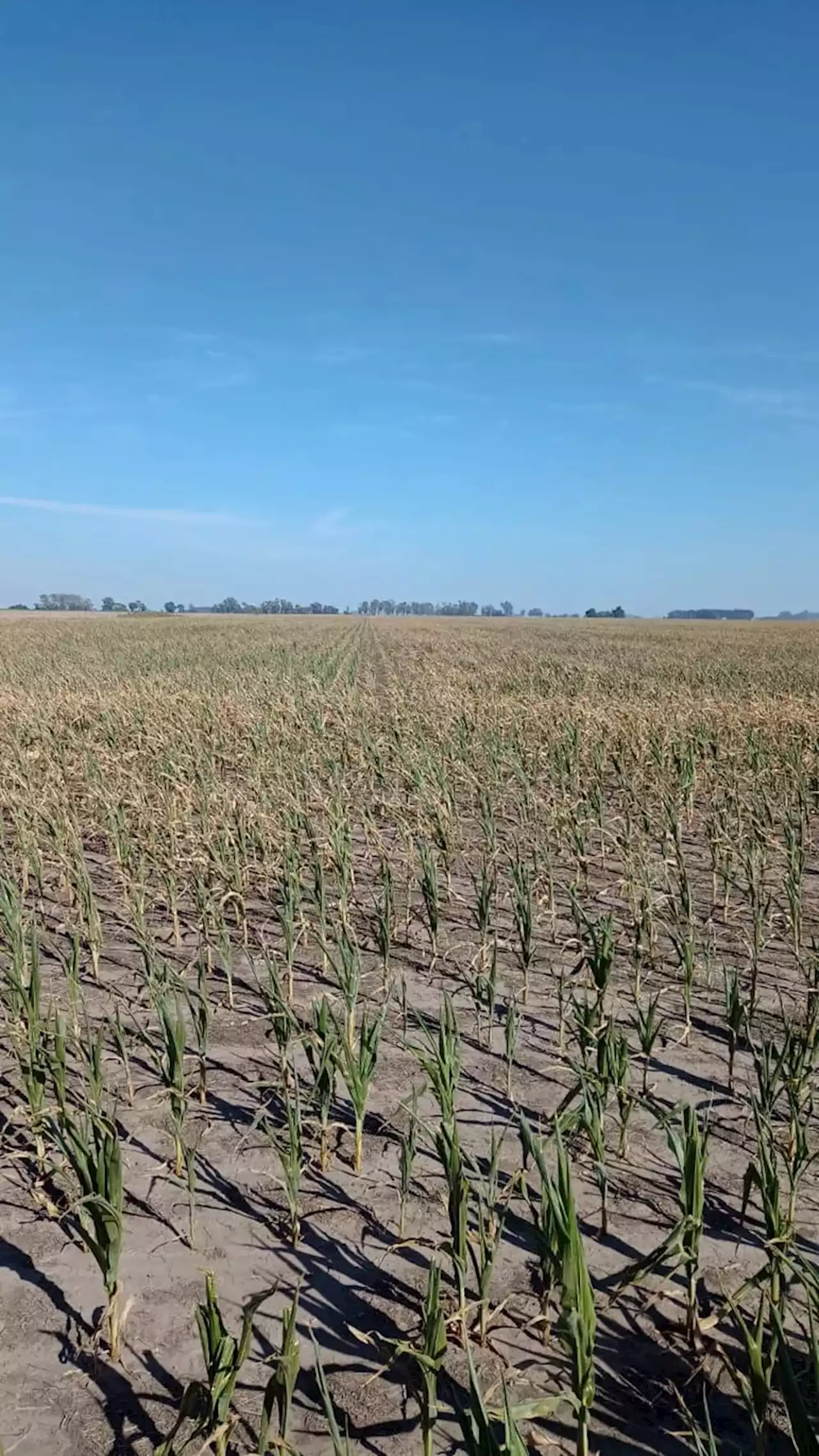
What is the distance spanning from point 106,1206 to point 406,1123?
4.50 feet

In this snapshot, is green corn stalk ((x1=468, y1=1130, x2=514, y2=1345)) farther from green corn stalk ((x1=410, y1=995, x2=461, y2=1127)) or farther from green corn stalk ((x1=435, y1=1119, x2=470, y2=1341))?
green corn stalk ((x1=410, y1=995, x2=461, y2=1127))

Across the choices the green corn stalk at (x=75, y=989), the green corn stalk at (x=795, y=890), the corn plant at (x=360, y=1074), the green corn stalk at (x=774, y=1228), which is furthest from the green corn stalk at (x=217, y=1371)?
the green corn stalk at (x=795, y=890)

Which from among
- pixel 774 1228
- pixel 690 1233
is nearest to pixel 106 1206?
pixel 690 1233

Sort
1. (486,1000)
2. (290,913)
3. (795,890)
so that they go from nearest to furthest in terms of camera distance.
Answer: (486,1000), (290,913), (795,890)

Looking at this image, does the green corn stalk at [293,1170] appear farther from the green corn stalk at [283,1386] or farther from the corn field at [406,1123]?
the green corn stalk at [283,1386]

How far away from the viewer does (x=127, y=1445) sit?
1.94 meters

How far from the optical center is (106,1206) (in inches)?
83.9

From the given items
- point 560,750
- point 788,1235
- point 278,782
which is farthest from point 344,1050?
point 560,750

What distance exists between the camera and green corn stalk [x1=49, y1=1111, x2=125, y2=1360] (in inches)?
85.0

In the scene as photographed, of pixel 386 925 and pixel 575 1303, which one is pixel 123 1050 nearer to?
pixel 386 925

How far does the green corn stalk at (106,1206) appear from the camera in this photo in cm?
216

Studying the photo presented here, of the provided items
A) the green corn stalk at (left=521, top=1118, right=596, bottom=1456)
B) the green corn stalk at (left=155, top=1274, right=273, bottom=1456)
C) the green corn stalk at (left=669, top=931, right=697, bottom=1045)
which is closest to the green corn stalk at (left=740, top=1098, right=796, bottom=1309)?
the green corn stalk at (left=521, top=1118, right=596, bottom=1456)

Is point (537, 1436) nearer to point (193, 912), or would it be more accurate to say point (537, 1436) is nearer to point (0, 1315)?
point (0, 1315)

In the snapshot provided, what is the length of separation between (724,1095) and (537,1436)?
5.77 feet
